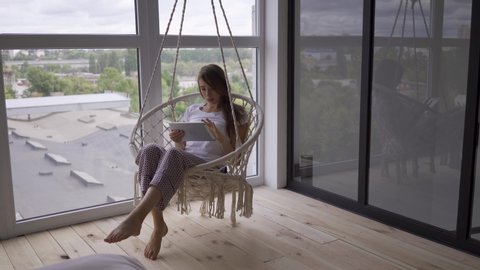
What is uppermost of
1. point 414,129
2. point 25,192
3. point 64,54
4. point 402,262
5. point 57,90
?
point 64,54

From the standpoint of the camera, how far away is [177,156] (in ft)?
7.38

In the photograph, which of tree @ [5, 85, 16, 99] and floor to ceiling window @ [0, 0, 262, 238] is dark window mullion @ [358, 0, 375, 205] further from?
tree @ [5, 85, 16, 99]

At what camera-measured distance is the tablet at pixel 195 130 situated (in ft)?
7.99

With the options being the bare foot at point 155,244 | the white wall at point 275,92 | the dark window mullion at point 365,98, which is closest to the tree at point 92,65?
the bare foot at point 155,244

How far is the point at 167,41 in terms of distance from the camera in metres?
2.93

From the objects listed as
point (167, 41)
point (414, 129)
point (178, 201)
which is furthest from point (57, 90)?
point (414, 129)

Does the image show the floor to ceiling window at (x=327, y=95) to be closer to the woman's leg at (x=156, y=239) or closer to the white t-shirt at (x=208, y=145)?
the white t-shirt at (x=208, y=145)

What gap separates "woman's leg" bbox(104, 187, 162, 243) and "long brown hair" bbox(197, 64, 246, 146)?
61cm

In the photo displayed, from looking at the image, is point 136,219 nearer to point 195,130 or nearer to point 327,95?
point 195,130

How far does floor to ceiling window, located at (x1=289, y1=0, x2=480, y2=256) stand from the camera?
2322 mm

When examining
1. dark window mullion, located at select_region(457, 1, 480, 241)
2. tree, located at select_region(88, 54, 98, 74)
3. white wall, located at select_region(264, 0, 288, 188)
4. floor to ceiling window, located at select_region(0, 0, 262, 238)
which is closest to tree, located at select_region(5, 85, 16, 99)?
floor to ceiling window, located at select_region(0, 0, 262, 238)

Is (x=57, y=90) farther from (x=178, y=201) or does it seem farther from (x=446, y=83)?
(x=446, y=83)

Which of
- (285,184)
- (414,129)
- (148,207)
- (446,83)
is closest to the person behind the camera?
(148,207)

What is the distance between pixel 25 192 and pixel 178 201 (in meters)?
0.91
